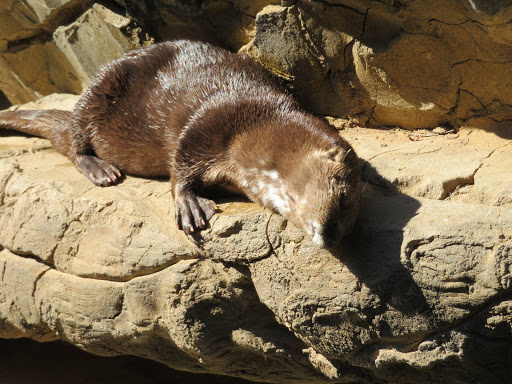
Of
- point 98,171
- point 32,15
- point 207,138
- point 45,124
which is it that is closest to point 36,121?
point 45,124

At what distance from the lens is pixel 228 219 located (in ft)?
8.32

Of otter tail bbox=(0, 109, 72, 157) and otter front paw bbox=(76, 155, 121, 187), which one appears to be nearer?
otter front paw bbox=(76, 155, 121, 187)

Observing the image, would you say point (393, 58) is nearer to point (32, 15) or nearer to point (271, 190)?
point (271, 190)

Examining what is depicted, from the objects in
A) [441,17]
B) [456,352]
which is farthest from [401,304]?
[441,17]

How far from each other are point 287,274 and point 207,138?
748 millimetres

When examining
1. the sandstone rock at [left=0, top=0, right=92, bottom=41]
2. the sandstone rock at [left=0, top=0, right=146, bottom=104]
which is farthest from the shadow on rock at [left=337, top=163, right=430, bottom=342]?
the sandstone rock at [left=0, top=0, right=92, bottom=41]

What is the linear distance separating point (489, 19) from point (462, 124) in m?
0.69

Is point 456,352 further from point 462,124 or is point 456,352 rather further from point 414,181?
point 462,124

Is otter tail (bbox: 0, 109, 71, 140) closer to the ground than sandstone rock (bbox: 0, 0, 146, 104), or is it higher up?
closer to the ground

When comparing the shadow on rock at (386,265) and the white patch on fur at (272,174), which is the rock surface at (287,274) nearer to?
the shadow on rock at (386,265)

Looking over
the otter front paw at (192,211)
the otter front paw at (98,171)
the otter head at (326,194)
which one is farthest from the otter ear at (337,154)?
the otter front paw at (98,171)

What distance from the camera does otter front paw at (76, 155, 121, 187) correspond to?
305 cm

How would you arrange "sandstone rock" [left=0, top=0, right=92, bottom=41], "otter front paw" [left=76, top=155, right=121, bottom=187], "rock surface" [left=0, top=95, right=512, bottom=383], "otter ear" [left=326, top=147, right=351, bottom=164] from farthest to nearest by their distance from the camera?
1. "sandstone rock" [left=0, top=0, right=92, bottom=41]
2. "otter front paw" [left=76, top=155, right=121, bottom=187]
3. "otter ear" [left=326, top=147, right=351, bottom=164]
4. "rock surface" [left=0, top=95, right=512, bottom=383]

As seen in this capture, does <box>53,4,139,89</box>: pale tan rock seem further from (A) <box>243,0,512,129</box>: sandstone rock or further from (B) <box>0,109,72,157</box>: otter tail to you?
(A) <box>243,0,512,129</box>: sandstone rock
